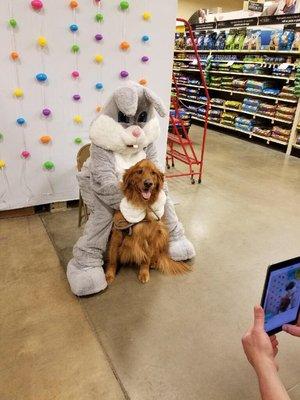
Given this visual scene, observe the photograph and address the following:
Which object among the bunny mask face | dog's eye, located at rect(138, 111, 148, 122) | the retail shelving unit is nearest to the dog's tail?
the bunny mask face

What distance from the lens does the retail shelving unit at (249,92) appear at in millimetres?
5804

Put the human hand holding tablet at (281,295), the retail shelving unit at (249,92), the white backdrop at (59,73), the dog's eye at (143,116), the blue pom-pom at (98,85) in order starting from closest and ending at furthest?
the human hand holding tablet at (281,295) < the dog's eye at (143,116) < the white backdrop at (59,73) < the blue pom-pom at (98,85) < the retail shelving unit at (249,92)

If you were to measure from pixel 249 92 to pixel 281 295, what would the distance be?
6.47 metres

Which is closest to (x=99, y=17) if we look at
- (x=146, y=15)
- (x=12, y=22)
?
(x=146, y=15)

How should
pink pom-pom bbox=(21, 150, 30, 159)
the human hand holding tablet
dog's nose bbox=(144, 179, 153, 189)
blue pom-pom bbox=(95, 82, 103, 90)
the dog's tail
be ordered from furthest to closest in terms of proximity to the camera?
blue pom-pom bbox=(95, 82, 103, 90) < pink pom-pom bbox=(21, 150, 30, 159) < the dog's tail < dog's nose bbox=(144, 179, 153, 189) < the human hand holding tablet

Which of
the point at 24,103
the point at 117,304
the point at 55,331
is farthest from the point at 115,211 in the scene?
the point at 24,103

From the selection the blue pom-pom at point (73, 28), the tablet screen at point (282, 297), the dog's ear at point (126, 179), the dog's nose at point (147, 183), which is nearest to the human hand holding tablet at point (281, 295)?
the tablet screen at point (282, 297)

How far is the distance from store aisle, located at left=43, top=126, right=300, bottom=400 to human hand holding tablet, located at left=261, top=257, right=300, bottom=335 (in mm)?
812

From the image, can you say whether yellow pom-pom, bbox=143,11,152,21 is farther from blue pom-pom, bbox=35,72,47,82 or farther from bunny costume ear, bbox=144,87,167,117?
bunny costume ear, bbox=144,87,167,117

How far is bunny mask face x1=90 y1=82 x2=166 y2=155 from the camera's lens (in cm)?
202

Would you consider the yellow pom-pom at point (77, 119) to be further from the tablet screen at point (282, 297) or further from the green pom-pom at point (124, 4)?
the tablet screen at point (282, 297)

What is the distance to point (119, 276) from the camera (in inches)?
90.3

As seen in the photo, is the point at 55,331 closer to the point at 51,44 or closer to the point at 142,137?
the point at 142,137

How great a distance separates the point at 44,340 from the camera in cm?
172
